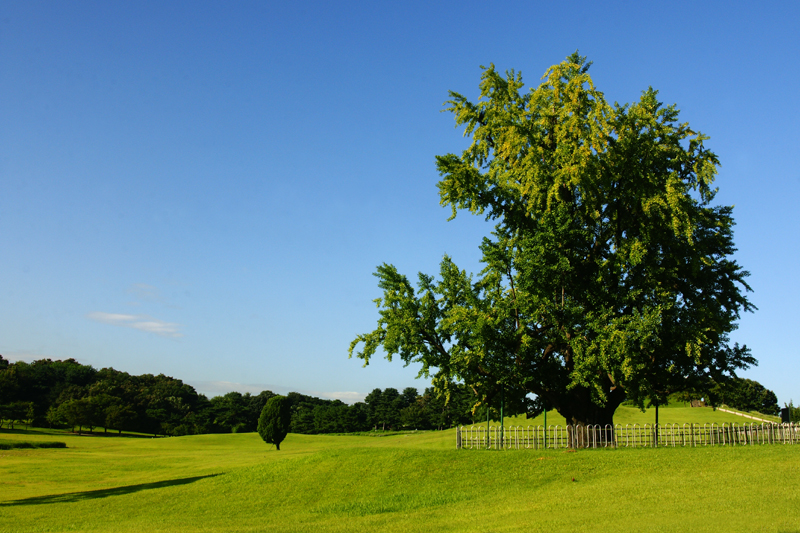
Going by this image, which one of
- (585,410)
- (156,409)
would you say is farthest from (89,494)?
(156,409)

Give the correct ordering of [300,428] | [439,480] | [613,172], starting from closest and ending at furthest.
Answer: [439,480] → [613,172] → [300,428]

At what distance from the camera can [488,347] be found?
23781mm

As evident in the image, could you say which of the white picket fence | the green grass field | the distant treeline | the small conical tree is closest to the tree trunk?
the white picket fence

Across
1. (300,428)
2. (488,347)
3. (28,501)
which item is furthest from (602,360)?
(300,428)

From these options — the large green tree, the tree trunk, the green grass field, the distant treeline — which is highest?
the large green tree

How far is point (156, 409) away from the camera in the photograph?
97.8m

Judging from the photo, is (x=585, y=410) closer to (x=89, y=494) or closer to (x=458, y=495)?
(x=458, y=495)

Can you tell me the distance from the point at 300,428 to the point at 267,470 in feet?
260

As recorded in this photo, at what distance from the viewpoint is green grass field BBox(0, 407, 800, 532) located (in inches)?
476

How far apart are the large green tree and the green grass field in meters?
4.59

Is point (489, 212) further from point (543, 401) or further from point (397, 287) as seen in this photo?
point (543, 401)

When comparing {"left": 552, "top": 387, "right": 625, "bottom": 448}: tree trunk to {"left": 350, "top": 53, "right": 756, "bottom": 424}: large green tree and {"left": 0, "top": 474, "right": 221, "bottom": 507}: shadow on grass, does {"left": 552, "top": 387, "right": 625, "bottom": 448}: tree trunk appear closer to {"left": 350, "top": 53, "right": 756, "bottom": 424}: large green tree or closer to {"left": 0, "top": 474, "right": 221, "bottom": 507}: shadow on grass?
{"left": 350, "top": 53, "right": 756, "bottom": 424}: large green tree

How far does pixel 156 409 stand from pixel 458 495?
3748 inches

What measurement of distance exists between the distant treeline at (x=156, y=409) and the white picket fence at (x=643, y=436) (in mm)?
58429
